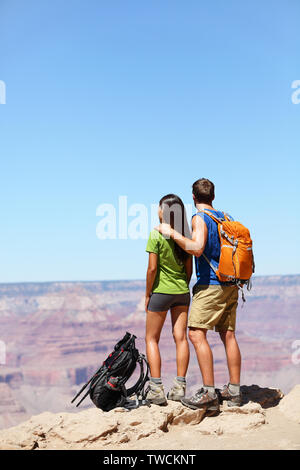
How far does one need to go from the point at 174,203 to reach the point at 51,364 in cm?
11318

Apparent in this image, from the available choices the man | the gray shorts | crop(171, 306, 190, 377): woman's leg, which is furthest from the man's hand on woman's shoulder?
crop(171, 306, 190, 377): woman's leg

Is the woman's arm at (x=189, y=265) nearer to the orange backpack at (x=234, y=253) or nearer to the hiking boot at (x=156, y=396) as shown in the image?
the orange backpack at (x=234, y=253)

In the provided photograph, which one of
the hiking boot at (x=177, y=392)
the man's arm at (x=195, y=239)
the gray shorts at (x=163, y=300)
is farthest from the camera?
the hiking boot at (x=177, y=392)

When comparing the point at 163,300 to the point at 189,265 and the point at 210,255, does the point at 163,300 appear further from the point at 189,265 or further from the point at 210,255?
the point at 210,255

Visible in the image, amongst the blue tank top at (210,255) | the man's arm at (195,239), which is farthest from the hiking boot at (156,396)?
the man's arm at (195,239)

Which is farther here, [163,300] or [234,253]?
[163,300]

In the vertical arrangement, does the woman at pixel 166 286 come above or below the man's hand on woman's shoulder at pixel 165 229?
below

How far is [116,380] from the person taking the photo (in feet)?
15.9

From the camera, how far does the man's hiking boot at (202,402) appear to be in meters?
4.83

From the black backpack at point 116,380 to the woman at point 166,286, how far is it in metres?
0.17

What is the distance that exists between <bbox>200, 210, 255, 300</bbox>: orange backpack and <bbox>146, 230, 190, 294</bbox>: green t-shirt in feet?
1.06

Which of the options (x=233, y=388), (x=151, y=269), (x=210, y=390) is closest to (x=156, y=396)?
(x=210, y=390)

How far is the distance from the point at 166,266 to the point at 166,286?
192 mm
